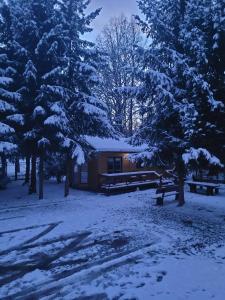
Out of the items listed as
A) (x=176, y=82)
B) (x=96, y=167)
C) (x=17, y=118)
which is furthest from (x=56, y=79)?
(x=96, y=167)

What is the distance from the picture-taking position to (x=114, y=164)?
21250mm

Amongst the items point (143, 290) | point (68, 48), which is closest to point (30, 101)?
point (68, 48)

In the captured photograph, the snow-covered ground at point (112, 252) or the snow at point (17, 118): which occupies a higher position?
the snow at point (17, 118)

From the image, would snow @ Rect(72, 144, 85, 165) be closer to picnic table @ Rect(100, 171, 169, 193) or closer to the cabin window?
picnic table @ Rect(100, 171, 169, 193)

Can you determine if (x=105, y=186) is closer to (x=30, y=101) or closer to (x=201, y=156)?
(x=30, y=101)

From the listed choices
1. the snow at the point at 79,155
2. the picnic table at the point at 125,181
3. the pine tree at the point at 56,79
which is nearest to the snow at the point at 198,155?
the snow at the point at 79,155

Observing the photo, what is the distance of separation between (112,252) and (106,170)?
12858mm

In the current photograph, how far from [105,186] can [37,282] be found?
41.8 feet

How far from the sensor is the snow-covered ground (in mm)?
5586

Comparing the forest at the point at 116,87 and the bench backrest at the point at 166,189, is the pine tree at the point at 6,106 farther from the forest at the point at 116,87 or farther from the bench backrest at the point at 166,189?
the bench backrest at the point at 166,189

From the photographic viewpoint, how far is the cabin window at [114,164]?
68.5 ft

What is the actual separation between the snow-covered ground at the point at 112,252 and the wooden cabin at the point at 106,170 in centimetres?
586

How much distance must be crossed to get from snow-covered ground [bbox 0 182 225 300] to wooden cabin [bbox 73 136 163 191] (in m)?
5.86

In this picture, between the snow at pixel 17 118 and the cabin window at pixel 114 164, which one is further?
the cabin window at pixel 114 164
